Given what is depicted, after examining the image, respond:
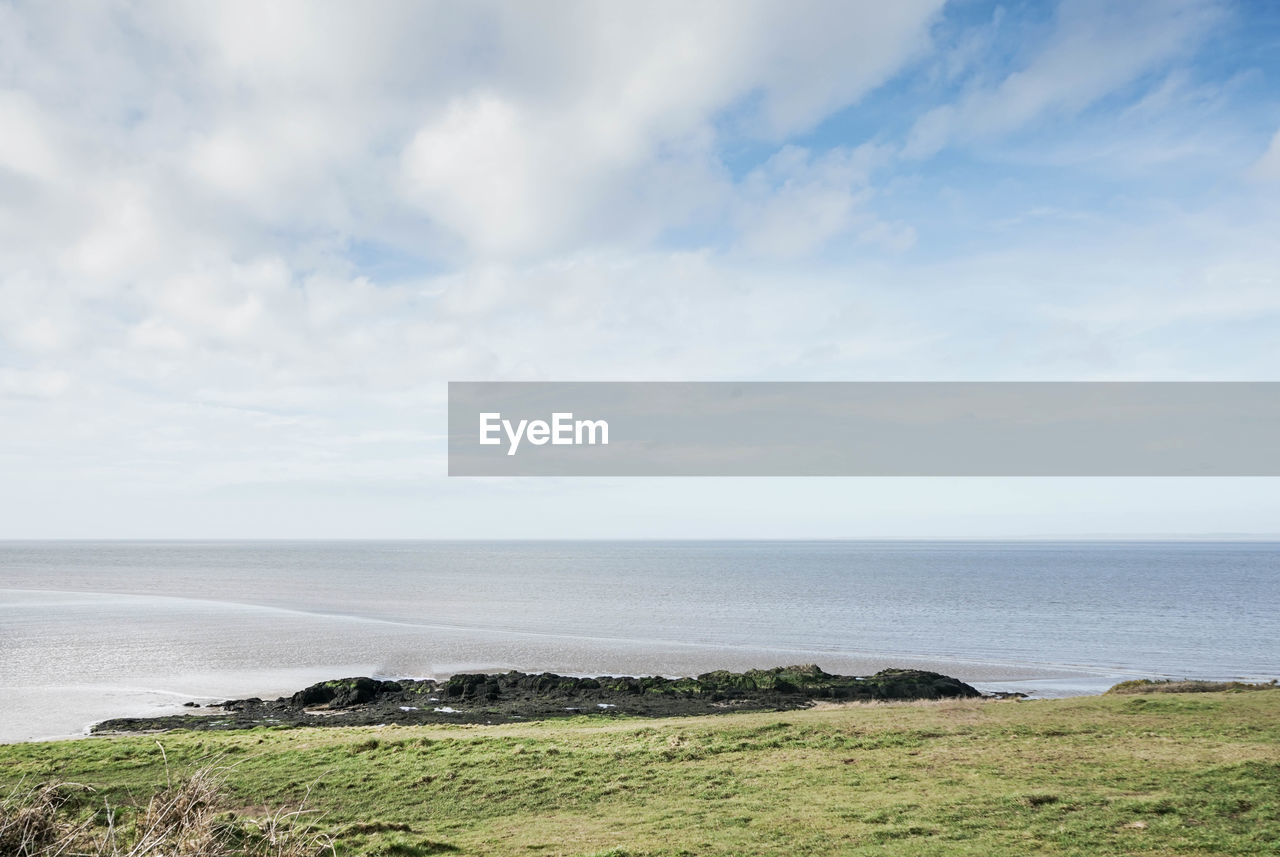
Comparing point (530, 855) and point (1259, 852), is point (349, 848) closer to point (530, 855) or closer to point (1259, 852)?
point (530, 855)

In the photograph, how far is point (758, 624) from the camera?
275ft

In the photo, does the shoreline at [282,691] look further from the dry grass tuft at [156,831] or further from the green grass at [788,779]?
the dry grass tuft at [156,831]

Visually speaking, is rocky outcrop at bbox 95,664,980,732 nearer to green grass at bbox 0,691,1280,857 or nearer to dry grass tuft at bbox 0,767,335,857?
green grass at bbox 0,691,1280,857

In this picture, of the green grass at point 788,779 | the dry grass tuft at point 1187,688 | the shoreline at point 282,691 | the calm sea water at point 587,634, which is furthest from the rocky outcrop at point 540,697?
the dry grass tuft at point 1187,688

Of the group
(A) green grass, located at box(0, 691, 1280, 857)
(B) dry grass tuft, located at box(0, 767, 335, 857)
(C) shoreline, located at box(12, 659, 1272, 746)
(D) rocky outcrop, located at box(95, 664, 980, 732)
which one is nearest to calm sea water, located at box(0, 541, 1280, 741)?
(C) shoreline, located at box(12, 659, 1272, 746)

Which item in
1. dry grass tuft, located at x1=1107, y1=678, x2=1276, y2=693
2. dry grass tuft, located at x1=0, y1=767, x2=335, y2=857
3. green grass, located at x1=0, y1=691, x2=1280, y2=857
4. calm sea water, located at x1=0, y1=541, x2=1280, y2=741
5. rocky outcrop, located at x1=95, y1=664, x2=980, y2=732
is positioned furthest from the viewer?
calm sea water, located at x1=0, y1=541, x2=1280, y2=741

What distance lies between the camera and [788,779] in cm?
2117

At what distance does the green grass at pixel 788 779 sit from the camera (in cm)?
1565

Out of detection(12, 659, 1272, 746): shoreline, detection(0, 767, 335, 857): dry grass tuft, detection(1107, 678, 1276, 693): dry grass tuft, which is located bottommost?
detection(12, 659, 1272, 746): shoreline

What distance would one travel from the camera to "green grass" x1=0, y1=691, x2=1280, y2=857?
51.3ft

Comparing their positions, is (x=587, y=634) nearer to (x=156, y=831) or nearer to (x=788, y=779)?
(x=788, y=779)

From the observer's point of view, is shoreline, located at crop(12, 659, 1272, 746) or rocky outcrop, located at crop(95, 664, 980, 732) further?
shoreline, located at crop(12, 659, 1272, 746)

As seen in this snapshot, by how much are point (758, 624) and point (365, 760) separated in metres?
62.9

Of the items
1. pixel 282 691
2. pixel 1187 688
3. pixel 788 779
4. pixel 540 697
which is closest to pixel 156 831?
pixel 788 779
